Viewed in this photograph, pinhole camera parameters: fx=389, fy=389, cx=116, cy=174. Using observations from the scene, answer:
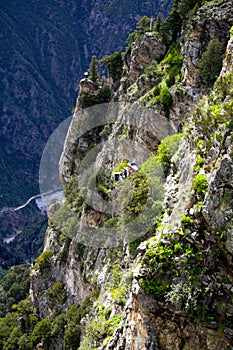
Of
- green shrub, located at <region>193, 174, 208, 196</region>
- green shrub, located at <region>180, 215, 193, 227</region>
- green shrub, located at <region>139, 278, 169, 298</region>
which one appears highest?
green shrub, located at <region>193, 174, 208, 196</region>

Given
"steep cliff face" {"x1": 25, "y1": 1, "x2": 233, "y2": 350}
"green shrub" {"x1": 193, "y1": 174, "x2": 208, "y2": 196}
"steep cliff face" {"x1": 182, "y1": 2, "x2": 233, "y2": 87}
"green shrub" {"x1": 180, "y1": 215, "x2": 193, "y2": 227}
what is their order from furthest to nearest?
"steep cliff face" {"x1": 182, "y1": 2, "x2": 233, "y2": 87} → "green shrub" {"x1": 193, "y1": 174, "x2": 208, "y2": 196} → "green shrub" {"x1": 180, "y1": 215, "x2": 193, "y2": 227} → "steep cliff face" {"x1": 25, "y1": 1, "x2": 233, "y2": 350}

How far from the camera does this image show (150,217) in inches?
775

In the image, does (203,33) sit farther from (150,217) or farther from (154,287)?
(154,287)

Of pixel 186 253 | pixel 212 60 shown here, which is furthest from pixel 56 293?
pixel 186 253

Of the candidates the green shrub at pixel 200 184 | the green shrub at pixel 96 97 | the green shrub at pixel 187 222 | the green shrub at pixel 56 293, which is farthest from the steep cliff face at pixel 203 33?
the green shrub at pixel 56 293

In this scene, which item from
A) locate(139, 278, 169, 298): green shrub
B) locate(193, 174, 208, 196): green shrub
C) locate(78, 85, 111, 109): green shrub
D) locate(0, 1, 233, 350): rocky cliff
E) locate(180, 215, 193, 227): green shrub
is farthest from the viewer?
locate(78, 85, 111, 109): green shrub

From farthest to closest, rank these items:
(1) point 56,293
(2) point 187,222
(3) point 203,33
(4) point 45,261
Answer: (4) point 45,261 < (1) point 56,293 < (3) point 203,33 < (2) point 187,222

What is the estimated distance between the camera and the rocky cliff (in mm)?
13820

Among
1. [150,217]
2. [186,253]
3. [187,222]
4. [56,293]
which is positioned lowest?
[56,293]

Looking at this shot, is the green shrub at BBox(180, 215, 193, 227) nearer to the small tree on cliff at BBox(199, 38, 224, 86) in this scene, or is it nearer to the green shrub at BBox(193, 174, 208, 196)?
the green shrub at BBox(193, 174, 208, 196)

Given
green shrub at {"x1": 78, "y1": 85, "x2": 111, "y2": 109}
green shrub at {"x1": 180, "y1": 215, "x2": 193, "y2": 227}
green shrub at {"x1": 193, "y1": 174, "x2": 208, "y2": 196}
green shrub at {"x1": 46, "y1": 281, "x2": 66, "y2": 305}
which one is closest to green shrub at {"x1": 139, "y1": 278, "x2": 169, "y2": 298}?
green shrub at {"x1": 180, "y1": 215, "x2": 193, "y2": 227}

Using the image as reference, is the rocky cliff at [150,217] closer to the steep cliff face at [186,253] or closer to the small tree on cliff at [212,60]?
the steep cliff face at [186,253]

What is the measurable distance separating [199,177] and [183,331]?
18.8ft

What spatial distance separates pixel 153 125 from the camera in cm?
3092
